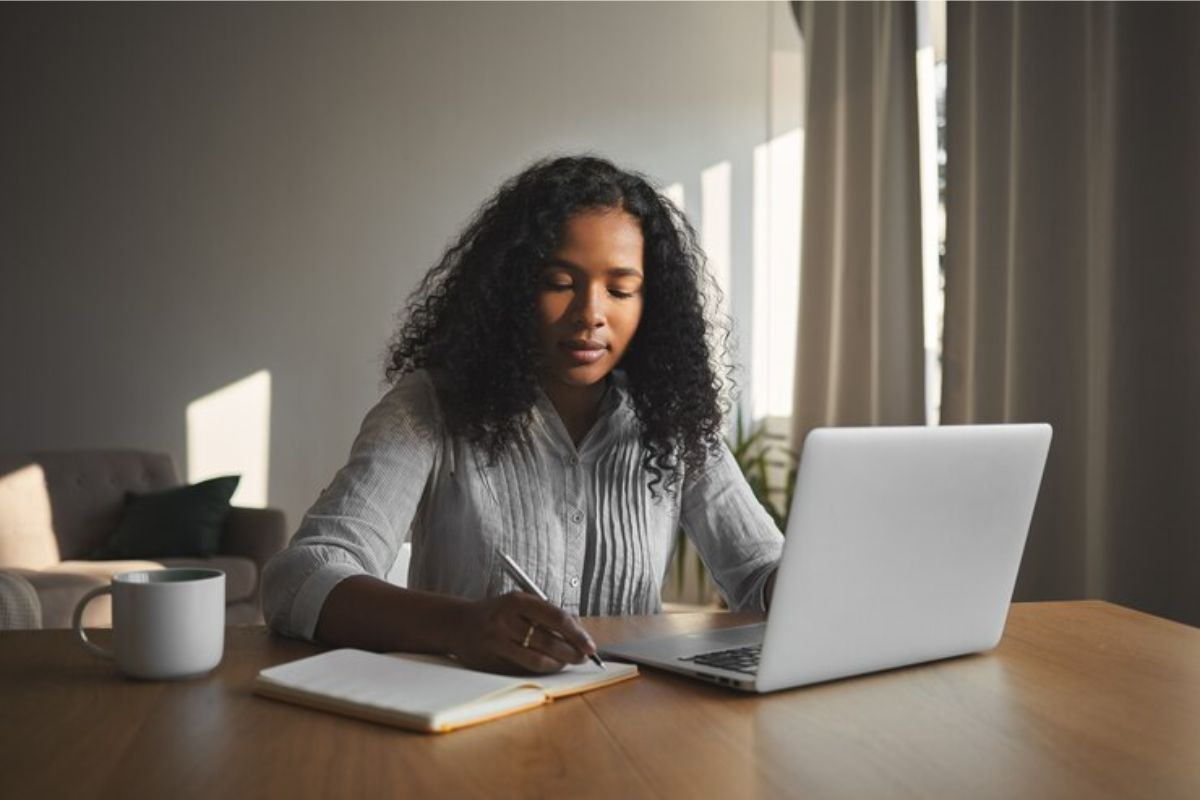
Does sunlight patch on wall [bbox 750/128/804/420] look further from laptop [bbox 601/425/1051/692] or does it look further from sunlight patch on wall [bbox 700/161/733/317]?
laptop [bbox 601/425/1051/692]

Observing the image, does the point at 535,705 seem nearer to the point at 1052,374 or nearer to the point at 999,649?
the point at 999,649

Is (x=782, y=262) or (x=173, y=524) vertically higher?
(x=782, y=262)

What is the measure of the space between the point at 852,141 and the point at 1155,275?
165cm

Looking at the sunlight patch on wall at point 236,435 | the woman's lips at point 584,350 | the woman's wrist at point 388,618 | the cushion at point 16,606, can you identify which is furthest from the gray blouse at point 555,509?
the sunlight patch on wall at point 236,435

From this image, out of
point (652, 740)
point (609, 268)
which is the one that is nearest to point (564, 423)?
point (609, 268)

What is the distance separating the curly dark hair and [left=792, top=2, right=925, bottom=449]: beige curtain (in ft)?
7.69

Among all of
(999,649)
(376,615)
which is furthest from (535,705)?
(999,649)

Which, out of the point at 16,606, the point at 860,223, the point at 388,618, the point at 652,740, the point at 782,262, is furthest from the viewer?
the point at 782,262

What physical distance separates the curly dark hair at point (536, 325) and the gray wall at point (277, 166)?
3152 millimetres

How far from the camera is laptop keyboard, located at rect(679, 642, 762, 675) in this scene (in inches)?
44.0

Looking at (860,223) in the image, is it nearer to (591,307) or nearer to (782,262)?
(782,262)

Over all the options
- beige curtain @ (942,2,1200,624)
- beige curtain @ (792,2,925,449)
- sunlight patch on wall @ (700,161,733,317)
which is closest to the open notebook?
beige curtain @ (942,2,1200,624)

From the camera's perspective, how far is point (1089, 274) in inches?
115

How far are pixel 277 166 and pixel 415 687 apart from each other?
4.41 meters
